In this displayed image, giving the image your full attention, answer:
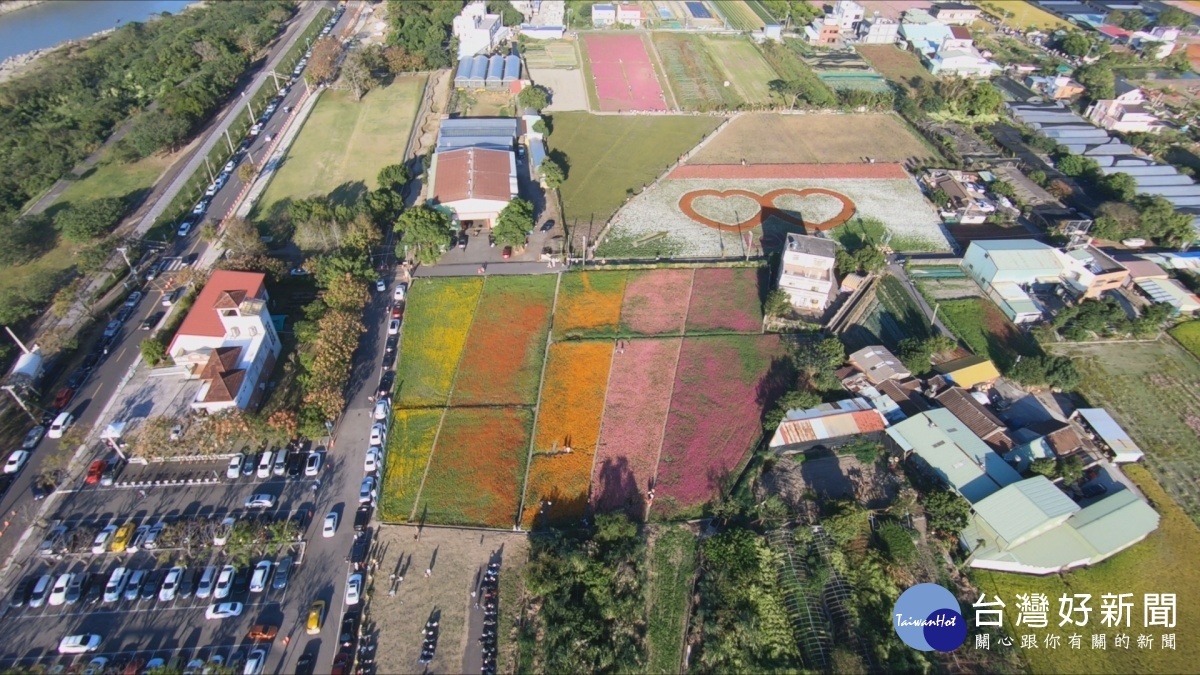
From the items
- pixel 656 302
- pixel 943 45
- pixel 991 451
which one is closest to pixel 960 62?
pixel 943 45

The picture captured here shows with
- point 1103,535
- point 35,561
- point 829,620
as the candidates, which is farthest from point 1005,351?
point 35,561

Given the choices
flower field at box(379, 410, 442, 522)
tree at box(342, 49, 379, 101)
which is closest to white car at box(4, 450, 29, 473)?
flower field at box(379, 410, 442, 522)

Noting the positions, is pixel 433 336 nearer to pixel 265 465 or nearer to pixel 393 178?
pixel 265 465

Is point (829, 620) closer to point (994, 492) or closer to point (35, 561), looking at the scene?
point (994, 492)

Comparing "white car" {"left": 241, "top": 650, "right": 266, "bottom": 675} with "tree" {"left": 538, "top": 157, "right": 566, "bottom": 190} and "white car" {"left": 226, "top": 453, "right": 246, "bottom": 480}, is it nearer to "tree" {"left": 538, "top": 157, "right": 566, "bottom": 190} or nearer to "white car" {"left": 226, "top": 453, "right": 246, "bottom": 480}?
"white car" {"left": 226, "top": 453, "right": 246, "bottom": 480}

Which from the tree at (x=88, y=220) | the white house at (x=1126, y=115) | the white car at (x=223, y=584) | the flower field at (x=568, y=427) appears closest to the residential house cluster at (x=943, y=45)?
the white house at (x=1126, y=115)

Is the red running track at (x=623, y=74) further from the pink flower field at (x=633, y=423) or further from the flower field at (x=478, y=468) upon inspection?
the flower field at (x=478, y=468)
